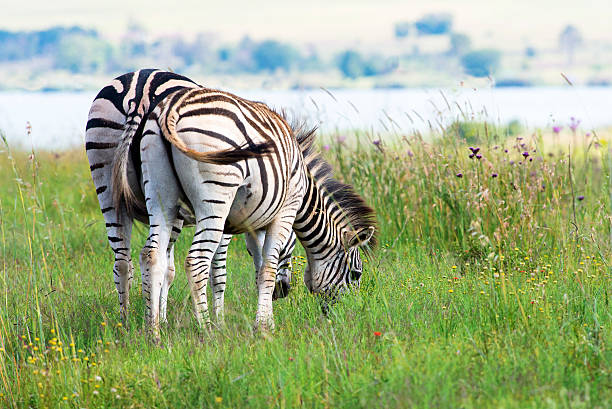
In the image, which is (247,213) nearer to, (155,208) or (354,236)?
(155,208)

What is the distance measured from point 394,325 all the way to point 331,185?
1779 millimetres

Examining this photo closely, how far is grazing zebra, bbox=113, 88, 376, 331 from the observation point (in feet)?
14.0

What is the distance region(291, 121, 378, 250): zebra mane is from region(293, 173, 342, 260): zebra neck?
0.11 meters

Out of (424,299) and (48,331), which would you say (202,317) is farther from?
(424,299)

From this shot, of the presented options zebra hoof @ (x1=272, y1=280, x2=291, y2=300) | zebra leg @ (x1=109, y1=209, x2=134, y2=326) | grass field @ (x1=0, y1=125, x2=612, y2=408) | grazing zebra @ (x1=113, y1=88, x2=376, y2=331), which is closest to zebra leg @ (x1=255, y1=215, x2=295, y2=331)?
grazing zebra @ (x1=113, y1=88, x2=376, y2=331)

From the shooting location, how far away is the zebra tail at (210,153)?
409 centimetres

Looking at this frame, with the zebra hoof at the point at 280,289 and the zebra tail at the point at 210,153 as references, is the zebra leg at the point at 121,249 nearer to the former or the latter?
the zebra tail at the point at 210,153

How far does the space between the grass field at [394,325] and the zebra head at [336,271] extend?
0.15 m

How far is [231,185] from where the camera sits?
4363mm

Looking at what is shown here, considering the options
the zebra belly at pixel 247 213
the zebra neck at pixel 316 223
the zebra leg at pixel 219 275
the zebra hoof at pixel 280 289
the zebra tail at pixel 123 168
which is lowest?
the zebra hoof at pixel 280 289

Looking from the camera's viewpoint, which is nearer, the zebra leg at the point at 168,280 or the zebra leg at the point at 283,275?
the zebra leg at the point at 168,280

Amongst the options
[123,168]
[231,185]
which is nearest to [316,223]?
A: [231,185]

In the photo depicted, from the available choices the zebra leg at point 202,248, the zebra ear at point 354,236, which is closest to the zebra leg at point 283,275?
the zebra ear at point 354,236

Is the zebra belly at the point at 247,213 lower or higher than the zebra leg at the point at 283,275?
higher
